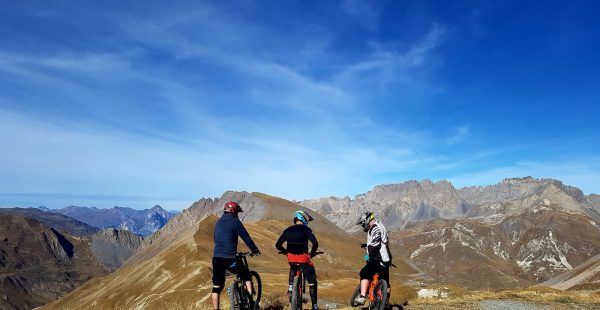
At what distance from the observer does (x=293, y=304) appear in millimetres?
16125

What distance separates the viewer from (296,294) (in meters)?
16.3

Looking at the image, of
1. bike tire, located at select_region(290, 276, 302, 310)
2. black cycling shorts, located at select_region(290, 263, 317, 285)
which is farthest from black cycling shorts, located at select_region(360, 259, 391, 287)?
bike tire, located at select_region(290, 276, 302, 310)

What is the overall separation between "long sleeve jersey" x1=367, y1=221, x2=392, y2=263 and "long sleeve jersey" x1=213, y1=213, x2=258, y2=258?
386 cm

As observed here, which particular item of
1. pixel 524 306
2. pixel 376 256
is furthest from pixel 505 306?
pixel 376 256

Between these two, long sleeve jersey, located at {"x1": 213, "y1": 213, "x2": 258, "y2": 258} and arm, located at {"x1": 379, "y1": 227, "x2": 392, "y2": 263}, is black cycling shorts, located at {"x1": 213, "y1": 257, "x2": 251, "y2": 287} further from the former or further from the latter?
arm, located at {"x1": 379, "y1": 227, "x2": 392, "y2": 263}

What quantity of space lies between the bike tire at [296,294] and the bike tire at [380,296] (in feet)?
8.35

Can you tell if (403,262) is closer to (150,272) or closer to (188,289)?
(150,272)

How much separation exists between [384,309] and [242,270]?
189 inches

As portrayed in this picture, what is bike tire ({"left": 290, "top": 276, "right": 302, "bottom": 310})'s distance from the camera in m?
16.2

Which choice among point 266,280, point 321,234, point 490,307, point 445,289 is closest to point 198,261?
point 266,280

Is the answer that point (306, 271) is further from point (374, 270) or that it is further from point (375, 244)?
point (375, 244)

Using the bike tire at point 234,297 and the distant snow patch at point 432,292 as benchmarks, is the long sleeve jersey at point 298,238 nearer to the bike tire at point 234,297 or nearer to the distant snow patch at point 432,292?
the bike tire at point 234,297

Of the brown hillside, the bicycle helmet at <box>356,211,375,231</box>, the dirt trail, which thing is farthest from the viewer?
the brown hillside

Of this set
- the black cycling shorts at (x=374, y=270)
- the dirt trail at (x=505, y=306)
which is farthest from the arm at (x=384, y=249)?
the dirt trail at (x=505, y=306)
